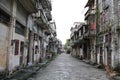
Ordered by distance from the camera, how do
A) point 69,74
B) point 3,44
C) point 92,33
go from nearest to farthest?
point 3,44 < point 69,74 < point 92,33

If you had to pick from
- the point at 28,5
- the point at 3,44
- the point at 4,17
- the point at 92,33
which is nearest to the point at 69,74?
the point at 3,44

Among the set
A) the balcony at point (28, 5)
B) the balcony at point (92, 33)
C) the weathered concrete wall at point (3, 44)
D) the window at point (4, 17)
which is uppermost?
the balcony at point (28, 5)

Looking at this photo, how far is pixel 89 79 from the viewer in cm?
1310

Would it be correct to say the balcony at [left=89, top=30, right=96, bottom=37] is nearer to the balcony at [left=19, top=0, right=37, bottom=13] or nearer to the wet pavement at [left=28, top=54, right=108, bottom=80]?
the wet pavement at [left=28, top=54, right=108, bottom=80]

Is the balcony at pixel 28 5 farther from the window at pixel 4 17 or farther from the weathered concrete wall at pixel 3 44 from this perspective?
the weathered concrete wall at pixel 3 44

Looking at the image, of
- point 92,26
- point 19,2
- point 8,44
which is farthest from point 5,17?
point 92,26

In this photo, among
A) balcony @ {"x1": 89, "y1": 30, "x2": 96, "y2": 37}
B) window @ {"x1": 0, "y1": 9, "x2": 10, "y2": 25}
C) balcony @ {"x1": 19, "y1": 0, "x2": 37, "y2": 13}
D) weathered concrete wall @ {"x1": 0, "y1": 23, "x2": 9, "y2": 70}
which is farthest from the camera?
balcony @ {"x1": 89, "y1": 30, "x2": 96, "y2": 37}

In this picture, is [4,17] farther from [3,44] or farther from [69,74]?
[69,74]

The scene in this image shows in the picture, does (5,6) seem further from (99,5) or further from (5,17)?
(99,5)

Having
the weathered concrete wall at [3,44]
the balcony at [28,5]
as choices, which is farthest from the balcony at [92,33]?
the weathered concrete wall at [3,44]

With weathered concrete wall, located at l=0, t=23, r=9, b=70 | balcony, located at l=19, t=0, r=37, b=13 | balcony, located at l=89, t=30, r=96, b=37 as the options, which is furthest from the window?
balcony, located at l=89, t=30, r=96, b=37

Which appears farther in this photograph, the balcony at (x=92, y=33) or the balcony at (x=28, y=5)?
the balcony at (x=92, y=33)

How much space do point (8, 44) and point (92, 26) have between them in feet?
62.9

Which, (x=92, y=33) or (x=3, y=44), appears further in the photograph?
(x=92, y=33)
